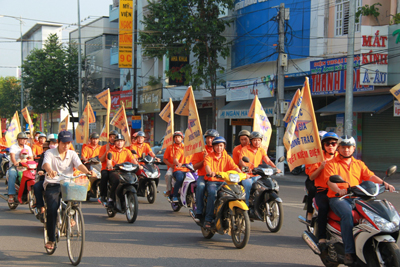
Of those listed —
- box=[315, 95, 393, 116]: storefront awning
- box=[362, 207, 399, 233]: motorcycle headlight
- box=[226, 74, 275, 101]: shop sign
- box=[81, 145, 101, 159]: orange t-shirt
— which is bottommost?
box=[362, 207, 399, 233]: motorcycle headlight

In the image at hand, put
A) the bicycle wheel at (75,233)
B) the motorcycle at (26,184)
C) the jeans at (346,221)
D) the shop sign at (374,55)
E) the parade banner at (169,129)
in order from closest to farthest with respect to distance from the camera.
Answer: the jeans at (346,221) < the bicycle wheel at (75,233) < the motorcycle at (26,184) < the parade banner at (169,129) < the shop sign at (374,55)

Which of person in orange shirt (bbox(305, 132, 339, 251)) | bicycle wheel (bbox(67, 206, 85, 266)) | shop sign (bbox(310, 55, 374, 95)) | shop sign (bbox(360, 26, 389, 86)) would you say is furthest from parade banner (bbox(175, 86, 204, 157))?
shop sign (bbox(310, 55, 374, 95))

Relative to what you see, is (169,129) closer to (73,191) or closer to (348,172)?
(73,191)

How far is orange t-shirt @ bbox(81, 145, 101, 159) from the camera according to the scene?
1174cm

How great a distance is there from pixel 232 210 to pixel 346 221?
2.13 meters

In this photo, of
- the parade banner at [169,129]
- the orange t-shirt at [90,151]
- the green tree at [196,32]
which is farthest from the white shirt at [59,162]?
the green tree at [196,32]

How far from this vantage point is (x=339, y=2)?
835 inches

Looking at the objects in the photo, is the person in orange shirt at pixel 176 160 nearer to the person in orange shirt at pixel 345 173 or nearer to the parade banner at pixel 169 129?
the parade banner at pixel 169 129

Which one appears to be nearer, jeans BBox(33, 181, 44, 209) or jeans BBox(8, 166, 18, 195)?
jeans BBox(33, 181, 44, 209)

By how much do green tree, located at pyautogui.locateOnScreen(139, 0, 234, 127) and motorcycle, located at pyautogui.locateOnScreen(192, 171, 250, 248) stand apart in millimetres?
18911

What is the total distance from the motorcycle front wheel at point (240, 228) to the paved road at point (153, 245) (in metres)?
0.13

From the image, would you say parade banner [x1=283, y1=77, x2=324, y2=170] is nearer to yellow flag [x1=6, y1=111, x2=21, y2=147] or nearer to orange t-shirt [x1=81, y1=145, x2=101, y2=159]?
orange t-shirt [x1=81, y1=145, x2=101, y2=159]

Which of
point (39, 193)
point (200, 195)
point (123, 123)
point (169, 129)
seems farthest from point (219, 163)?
point (123, 123)

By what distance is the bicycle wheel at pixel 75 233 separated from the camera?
5.74 meters
